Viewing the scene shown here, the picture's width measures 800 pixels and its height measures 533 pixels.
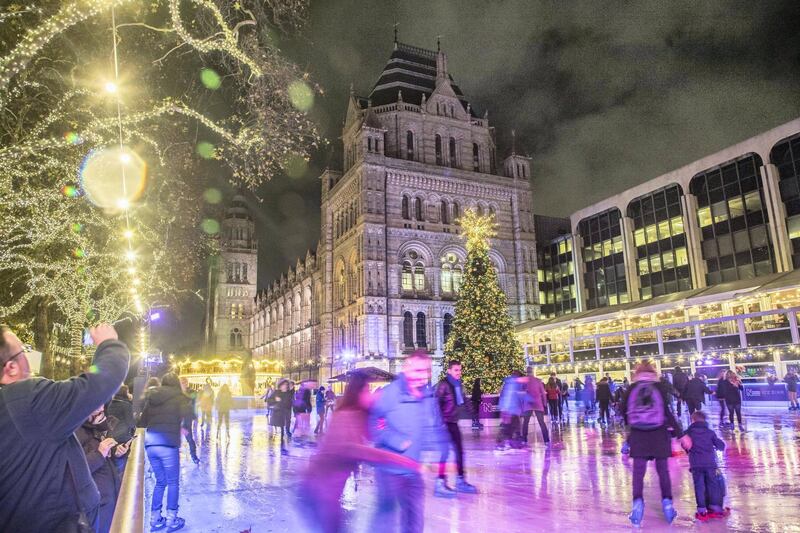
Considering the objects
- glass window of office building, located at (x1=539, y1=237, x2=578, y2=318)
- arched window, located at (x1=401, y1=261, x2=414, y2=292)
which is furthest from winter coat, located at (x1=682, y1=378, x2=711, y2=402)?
glass window of office building, located at (x1=539, y1=237, x2=578, y2=318)

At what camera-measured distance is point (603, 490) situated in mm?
7723

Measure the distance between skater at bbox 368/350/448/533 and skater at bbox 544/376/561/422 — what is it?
607 inches

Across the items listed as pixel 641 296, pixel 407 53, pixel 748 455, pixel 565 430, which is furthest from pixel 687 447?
pixel 407 53

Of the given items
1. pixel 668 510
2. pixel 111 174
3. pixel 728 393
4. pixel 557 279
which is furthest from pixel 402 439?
pixel 557 279

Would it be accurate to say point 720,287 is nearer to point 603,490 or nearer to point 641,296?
point 641,296

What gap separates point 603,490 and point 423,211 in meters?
40.4

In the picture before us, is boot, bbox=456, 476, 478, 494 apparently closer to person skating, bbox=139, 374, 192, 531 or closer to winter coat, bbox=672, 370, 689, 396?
person skating, bbox=139, 374, 192, 531

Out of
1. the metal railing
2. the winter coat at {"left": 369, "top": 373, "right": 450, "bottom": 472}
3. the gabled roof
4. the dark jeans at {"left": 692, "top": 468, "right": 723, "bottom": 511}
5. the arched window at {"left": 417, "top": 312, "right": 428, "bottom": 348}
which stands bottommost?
the dark jeans at {"left": 692, "top": 468, "right": 723, "bottom": 511}

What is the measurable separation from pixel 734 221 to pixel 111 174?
3610cm

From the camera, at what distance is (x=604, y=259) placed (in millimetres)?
46062

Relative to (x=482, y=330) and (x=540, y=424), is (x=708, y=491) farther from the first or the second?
(x=482, y=330)

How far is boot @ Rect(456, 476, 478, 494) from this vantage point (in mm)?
7672

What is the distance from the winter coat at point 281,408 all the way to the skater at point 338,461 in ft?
35.0

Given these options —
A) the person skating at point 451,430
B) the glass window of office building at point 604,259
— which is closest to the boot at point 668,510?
the person skating at point 451,430
